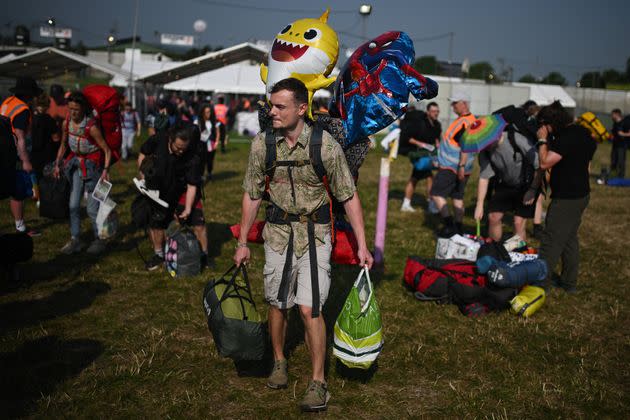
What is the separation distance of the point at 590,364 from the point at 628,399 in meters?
0.58

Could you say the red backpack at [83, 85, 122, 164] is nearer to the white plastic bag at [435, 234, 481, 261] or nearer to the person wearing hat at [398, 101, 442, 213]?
the white plastic bag at [435, 234, 481, 261]

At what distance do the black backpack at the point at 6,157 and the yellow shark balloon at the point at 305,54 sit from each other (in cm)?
266

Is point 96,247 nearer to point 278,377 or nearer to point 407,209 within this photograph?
point 278,377

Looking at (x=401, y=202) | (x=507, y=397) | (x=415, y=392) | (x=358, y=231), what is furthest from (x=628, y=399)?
(x=401, y=202)

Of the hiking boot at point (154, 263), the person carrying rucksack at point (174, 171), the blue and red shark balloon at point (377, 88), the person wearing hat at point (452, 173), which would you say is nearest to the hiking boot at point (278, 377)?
the blue and red shark balloon at point (377, 88)

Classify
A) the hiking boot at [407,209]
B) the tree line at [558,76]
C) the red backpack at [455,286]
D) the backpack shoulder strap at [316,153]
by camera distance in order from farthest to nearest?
the tree line at [558,76], the hiking boot at [407,209], the red backpack at [455,286], the backpack shoulder strap at [316,153]

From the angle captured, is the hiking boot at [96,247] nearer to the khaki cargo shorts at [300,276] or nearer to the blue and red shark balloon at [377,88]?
the khaki cargo shorts at [300,276]

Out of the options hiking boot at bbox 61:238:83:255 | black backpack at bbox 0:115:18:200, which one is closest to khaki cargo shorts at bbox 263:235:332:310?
black backpack at bbox 0:115:18:200

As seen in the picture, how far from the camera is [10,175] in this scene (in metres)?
5.44

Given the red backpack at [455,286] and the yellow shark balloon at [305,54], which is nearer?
Result: the yellow shark balloon at [305,54]

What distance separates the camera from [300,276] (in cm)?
384

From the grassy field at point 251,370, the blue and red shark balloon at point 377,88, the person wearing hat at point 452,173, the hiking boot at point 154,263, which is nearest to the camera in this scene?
the grassy field at point 251,370

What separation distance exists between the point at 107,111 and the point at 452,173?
5.19 meters

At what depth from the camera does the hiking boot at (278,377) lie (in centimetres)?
413
